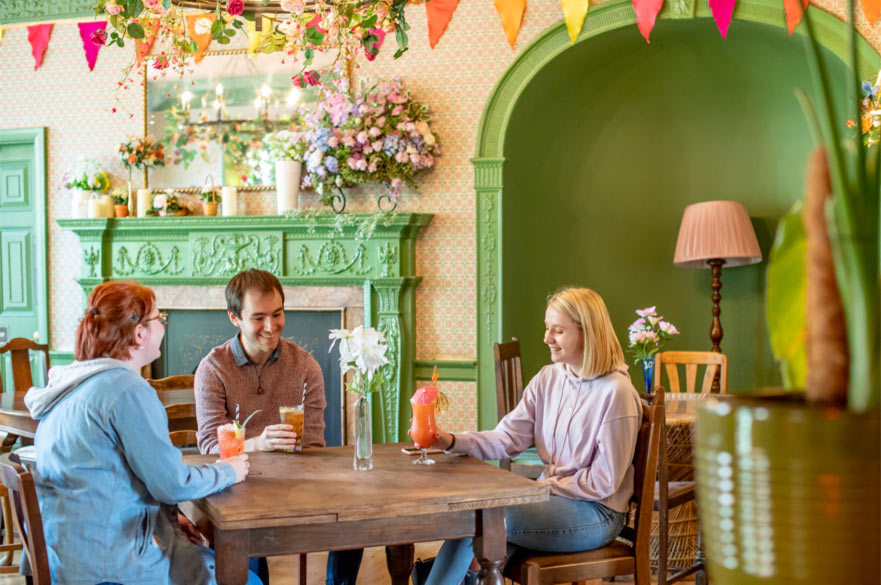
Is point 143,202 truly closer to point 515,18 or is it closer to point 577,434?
point 515,18

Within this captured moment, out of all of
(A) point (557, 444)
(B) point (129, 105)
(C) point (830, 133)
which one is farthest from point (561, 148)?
(C) point (830, 133)

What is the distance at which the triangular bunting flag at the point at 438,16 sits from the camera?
198 inches

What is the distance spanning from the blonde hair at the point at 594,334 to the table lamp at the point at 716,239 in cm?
242

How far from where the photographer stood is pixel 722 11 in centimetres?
461

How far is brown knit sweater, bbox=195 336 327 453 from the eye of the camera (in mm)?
2764

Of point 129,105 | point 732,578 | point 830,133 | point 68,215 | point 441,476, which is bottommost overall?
point 441,476

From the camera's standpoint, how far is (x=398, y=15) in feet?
9.11

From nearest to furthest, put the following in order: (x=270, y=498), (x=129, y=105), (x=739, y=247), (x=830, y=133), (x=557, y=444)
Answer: (x=830, y=133)
(x=270, y=498)
(x=557, y=444)
(x=739, y=247)
(x=129, y=105)

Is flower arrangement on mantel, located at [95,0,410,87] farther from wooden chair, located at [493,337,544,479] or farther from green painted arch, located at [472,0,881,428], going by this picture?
green painted arch, located at [472,0,881,428]

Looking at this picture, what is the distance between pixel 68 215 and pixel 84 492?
4310mm

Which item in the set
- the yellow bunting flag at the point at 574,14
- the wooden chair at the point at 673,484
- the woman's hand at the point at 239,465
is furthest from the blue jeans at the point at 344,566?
the yellow bunting flag at the point at 574,14

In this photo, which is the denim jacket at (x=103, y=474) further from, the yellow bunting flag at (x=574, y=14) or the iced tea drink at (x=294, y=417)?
the yellow bunting flag at (x=574, y=14)

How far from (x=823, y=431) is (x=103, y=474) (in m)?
1.80

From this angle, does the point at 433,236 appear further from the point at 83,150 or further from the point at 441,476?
the point at 441,476
